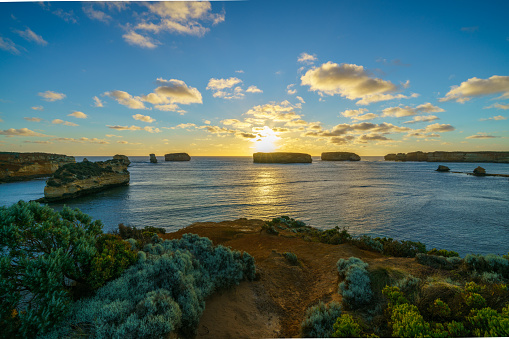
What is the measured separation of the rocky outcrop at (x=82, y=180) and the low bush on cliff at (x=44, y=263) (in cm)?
3708

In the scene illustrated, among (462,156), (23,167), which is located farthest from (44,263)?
(462,156)

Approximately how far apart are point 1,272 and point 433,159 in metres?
226

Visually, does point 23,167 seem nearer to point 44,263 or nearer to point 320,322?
point 44,263

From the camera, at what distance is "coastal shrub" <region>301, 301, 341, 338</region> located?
5.00 meters

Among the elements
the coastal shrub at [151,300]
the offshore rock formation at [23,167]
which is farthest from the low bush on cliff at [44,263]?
the offshore rock formation at [23,167]

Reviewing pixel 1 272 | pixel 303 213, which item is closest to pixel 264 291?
pixel 1 272

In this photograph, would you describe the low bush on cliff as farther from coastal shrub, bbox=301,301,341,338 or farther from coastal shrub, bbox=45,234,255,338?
coastal shrub, bbox=301,301,341,338

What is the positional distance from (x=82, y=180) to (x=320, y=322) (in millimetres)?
43362

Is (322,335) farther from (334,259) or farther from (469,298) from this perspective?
(334,259)

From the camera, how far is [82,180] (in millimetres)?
34812

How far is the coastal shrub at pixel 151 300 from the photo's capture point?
3605mm

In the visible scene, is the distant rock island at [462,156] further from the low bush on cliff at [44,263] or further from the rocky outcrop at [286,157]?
the low bush on cliff at [44,263]

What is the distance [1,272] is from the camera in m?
3.33

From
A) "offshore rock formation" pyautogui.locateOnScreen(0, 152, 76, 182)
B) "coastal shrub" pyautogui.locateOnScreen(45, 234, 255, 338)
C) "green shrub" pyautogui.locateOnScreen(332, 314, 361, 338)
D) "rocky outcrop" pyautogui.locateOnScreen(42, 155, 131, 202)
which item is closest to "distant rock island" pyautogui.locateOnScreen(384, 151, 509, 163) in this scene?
"green shrub" pyautogui.locateOnScreen(332, 314, 361, 338)
